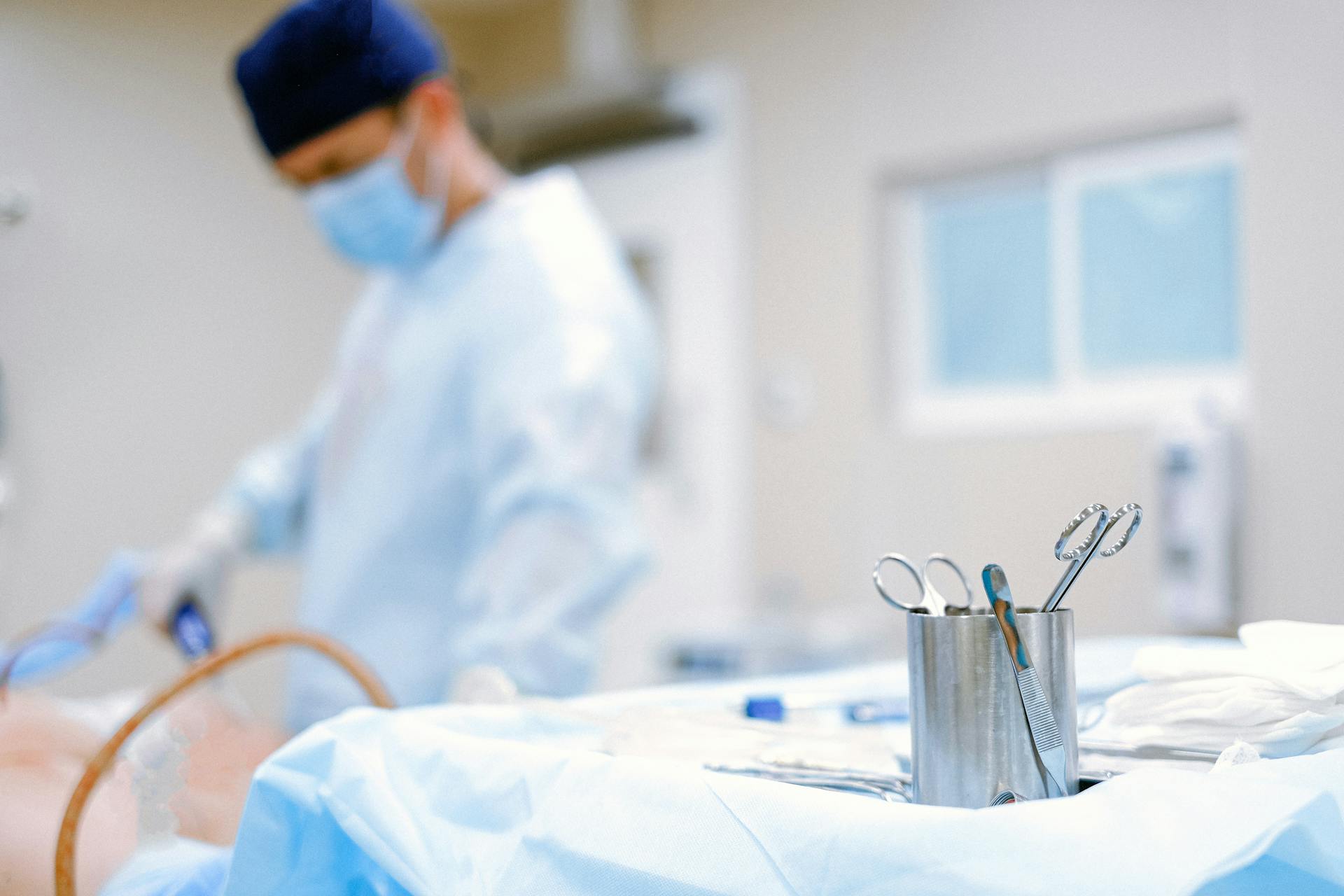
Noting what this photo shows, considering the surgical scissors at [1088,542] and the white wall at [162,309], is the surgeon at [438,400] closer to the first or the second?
the white wall at [162,309]

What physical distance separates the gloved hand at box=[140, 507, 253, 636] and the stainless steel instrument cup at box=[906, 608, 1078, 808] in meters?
0.98

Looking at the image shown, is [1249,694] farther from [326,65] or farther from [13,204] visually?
[326,65]

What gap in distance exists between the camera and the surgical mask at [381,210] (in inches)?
54.6

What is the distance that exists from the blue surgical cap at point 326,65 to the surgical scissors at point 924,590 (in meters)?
0.86

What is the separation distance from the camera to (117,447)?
99.7 inches

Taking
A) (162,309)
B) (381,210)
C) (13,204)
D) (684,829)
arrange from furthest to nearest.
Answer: (162,309), (381,210), (13,204), (684,829)

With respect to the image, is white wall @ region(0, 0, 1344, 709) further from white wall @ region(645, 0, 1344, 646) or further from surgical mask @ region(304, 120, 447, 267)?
surgical mask @ region(304, 120, 447, 267)

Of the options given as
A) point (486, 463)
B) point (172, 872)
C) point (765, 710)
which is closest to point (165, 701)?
point (172, 872)

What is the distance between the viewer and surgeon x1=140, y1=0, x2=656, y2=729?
1230 millimetres

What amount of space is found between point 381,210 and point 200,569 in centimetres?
48

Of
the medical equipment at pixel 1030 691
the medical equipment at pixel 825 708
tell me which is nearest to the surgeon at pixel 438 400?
the medical equipment at pixel 825 708

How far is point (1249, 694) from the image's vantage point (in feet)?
1.70

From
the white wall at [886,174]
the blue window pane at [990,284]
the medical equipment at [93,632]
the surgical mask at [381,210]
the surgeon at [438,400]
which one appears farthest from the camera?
the blue window pane at [990,284]

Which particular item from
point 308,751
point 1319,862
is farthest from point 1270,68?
point 308,751
